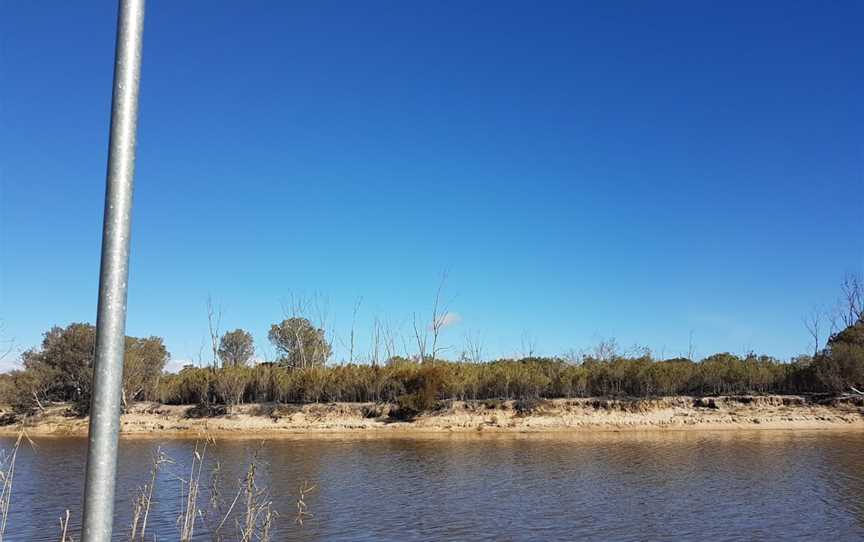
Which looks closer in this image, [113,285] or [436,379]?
[113,285]

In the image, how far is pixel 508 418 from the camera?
109 feet

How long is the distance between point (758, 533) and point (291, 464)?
1433 cm

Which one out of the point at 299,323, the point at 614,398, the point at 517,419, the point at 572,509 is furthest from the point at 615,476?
the point at 299,323

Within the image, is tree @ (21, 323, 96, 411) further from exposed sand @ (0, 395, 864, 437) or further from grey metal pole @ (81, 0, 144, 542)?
grey metal pole @ (81, 0, 144, 542)

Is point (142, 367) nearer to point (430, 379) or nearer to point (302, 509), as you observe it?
point (430, 379)

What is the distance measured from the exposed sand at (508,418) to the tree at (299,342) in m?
14.3

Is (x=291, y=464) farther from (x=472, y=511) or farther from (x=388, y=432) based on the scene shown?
(x=388, y=432)

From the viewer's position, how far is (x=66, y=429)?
34656 millimetres

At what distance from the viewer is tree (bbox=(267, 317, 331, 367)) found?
52.8m

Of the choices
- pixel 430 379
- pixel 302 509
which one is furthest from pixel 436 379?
pixel 302 509

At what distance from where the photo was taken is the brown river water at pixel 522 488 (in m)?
12.1

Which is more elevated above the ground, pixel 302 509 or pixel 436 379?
pixel 436 379

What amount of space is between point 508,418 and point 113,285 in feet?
106

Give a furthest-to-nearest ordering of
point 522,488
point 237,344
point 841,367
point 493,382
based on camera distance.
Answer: point 237,344, point 493,382, point 841,367, point 522,488
